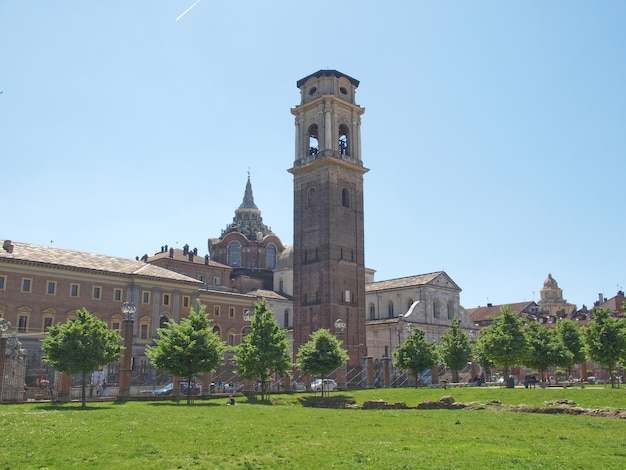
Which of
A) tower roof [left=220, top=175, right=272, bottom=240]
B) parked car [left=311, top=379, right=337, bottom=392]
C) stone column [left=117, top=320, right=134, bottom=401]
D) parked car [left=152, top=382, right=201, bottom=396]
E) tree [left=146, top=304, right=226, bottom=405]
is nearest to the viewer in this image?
stone column [left=117, top=320, right=134, bottom=401]

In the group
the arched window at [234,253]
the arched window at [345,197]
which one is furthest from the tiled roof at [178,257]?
the arched window at [345,197]

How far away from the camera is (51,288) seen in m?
54.6

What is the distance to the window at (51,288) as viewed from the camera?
178ft

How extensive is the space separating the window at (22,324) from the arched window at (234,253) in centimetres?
4048

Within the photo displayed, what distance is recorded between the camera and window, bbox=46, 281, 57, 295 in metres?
54.3

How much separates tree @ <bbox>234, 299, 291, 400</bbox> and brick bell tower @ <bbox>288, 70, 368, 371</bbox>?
21.9 m

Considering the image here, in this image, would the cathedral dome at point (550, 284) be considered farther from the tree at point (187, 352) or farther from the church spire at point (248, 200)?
the tree at point (187, 352)

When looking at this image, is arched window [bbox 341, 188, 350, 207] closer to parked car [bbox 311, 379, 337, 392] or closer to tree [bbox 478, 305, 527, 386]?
parked car [bbox 311, 379, 337, 392]

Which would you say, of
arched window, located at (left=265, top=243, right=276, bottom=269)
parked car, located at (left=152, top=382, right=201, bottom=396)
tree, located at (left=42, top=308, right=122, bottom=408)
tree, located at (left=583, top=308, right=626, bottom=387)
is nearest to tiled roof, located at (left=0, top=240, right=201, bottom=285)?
parked car, located at (left=152, top=382, right=201, bottom=396)

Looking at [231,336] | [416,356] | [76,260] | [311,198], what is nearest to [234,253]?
[231,336]

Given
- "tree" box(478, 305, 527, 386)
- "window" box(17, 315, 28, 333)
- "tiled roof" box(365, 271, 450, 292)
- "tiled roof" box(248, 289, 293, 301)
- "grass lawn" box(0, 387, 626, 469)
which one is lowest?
"grass lawn" box(0, 387, 626, 469)

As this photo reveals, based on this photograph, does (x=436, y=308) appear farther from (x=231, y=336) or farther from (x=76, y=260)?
(x=76, y=260)

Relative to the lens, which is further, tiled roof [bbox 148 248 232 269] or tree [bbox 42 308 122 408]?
tiled roof [bbox 148 248 232 269]

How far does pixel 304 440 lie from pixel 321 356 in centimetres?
2477
